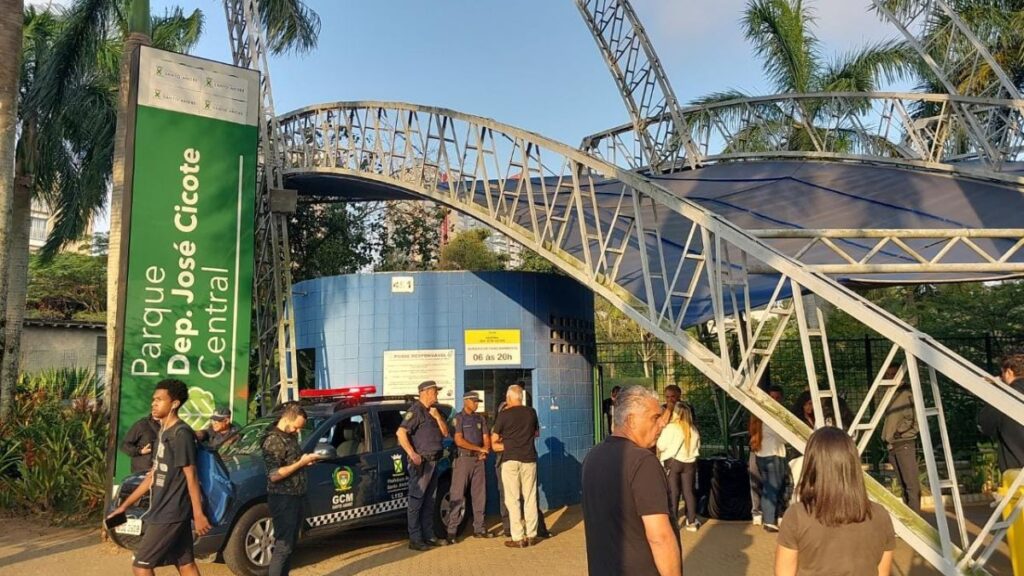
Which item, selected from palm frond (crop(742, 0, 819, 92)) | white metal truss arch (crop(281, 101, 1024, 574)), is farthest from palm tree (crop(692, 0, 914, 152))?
white metal truss arch (crop(281, 101, 1024, 574))

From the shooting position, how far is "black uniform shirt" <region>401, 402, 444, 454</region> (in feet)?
28.4

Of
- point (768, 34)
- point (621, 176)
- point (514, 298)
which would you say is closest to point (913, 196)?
point (621, 176)

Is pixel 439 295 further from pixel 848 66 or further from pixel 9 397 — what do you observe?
pixel 848 66

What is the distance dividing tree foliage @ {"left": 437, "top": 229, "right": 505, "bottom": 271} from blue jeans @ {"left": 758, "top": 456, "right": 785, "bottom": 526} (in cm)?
2135

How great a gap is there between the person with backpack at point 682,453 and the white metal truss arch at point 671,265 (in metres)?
1.06

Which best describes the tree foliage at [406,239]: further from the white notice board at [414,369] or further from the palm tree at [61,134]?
the white notice board at [414,369]

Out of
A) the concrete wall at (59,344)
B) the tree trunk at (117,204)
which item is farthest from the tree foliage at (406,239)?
the tree trunk at (117,204)

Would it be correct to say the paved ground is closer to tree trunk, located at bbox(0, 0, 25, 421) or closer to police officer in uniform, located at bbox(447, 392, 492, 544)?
police officer in uniform, located at bbox(447, 392, 492, 544)

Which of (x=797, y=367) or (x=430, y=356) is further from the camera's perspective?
(x=797, y=367)

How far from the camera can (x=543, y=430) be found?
1140 centimetres

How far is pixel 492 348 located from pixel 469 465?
2.61 m

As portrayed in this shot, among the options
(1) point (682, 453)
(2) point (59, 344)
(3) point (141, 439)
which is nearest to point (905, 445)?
(1) point (682, 453)

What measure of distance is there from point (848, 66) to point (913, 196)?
11.3 meters

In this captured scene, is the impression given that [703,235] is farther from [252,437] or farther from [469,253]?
[469,253]
